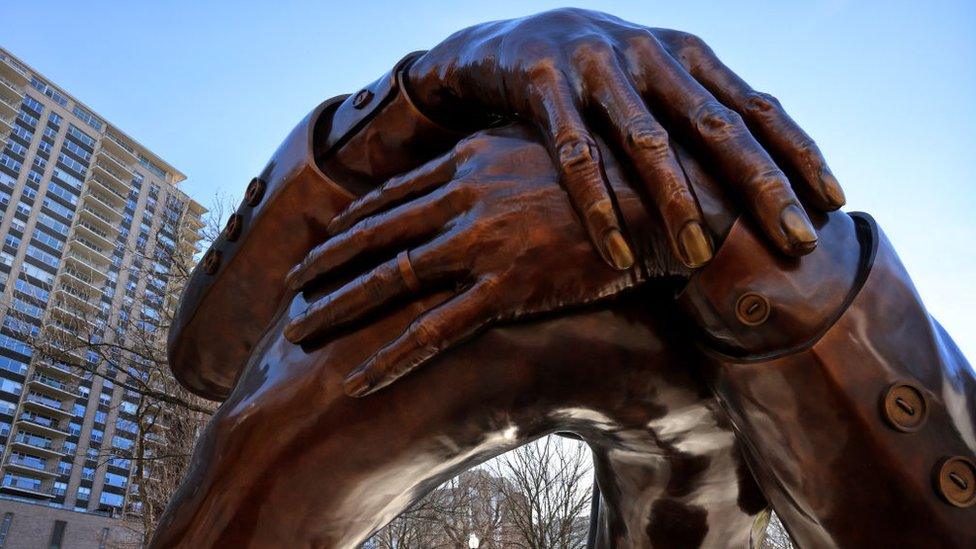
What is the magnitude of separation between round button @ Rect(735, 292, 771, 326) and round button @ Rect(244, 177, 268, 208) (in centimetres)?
90

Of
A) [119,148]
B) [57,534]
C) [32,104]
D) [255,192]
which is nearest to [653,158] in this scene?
[255,192]

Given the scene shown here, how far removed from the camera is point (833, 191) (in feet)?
2.84

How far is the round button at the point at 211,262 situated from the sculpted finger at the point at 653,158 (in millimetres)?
811

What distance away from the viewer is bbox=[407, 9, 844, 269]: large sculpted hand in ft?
2.68

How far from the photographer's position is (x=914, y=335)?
0.87m

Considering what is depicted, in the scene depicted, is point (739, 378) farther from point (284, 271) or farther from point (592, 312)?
point (284, 271)

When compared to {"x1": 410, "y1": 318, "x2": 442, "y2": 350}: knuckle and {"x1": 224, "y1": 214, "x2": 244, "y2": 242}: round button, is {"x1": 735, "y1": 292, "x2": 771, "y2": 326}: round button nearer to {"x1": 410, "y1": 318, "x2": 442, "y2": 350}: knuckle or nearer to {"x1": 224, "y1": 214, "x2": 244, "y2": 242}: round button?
{"x1": 410, "y1": 318, "x2": 442, "y2": 350}: knuckle

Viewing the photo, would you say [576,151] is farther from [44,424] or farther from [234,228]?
[44,424]

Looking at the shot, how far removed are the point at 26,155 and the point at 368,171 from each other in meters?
→ 60.5

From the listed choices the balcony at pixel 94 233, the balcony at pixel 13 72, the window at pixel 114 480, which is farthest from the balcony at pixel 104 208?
the window at pixel 114 480

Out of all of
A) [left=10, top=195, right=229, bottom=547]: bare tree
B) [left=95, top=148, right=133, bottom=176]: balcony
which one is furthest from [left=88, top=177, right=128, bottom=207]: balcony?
[left=10, top=195, right=229, bottom=547]: bare tree

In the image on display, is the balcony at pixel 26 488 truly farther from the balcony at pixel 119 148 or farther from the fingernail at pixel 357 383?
the fingernail at pixel 357 383

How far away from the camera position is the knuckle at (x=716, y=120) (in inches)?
34.1

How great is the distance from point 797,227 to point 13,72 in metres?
63.1
